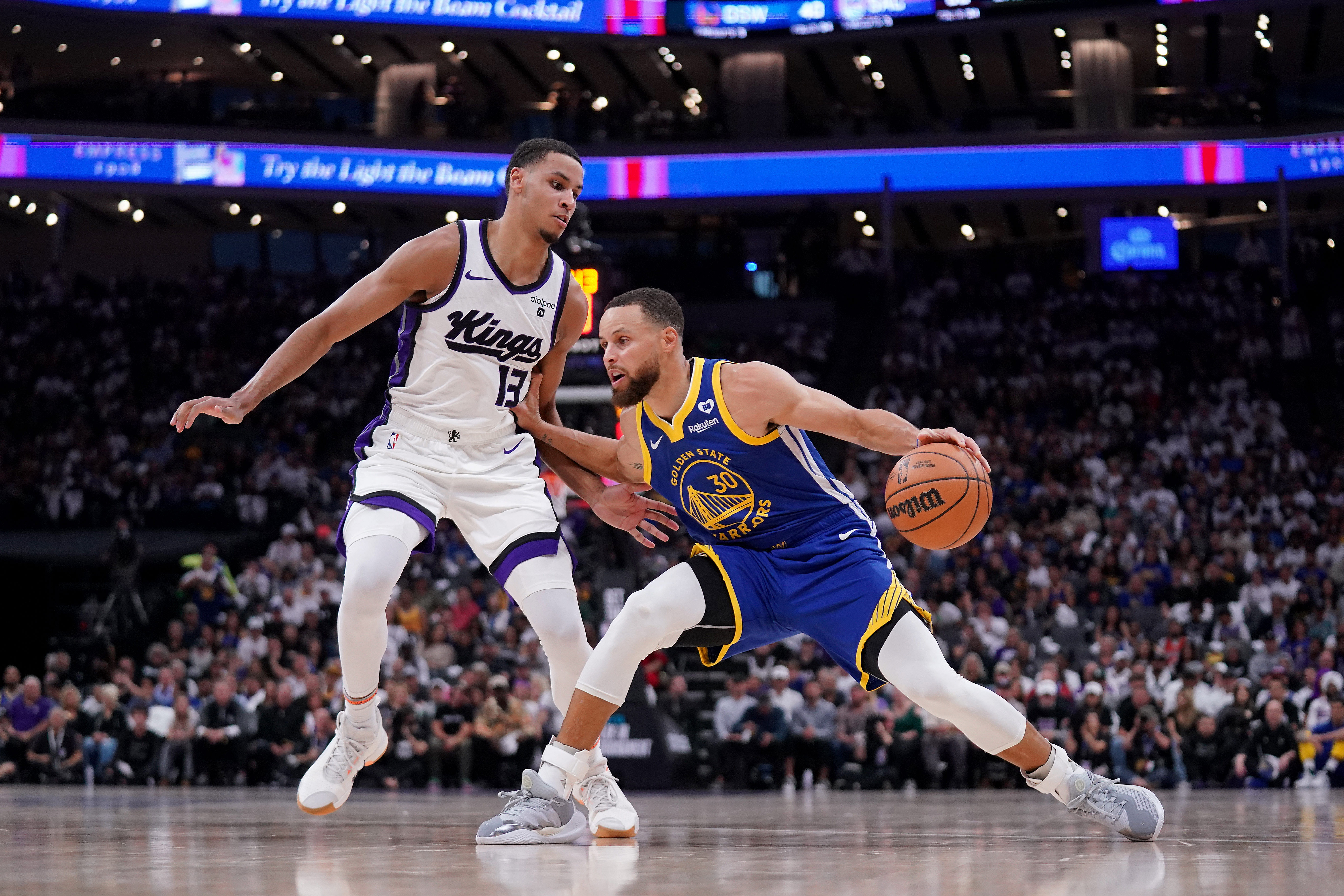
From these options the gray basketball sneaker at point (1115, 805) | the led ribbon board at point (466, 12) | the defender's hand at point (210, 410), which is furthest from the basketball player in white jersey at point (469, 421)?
the led ribbon board at point (466, 12)

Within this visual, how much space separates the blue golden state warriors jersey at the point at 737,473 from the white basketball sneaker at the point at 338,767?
1.42 m

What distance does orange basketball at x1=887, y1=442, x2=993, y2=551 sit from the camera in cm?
465

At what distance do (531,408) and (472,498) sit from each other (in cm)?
46

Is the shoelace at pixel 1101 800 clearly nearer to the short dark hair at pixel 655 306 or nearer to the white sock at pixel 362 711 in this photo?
the short dark hair at pixel 655 306

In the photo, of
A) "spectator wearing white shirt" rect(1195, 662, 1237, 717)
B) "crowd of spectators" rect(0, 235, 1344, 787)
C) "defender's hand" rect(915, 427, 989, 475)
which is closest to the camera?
"defender's hand" rect(915, 427, 989, 475)

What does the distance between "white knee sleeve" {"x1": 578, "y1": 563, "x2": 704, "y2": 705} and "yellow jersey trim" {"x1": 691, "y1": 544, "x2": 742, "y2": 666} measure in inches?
3.9

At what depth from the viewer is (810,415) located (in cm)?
479

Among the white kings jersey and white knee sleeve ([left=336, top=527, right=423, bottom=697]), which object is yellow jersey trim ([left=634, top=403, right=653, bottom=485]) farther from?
white knee sleeve ([left=336, top=527, right=423, bottom=697])

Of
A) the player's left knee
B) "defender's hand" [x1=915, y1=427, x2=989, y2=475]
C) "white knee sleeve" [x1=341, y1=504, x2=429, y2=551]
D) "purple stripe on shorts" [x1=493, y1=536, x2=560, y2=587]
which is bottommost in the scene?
the player's left knee

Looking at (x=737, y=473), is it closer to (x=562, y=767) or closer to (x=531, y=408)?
(x=531, y=408)

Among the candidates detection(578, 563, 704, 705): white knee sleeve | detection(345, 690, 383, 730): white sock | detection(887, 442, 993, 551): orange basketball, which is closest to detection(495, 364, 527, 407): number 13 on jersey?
detection(578, 563, 704, 705): white knee sleeve

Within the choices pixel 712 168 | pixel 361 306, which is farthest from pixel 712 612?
pixel 712 168

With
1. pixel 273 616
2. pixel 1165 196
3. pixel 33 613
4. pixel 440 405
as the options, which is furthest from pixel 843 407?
pixel 1165 196

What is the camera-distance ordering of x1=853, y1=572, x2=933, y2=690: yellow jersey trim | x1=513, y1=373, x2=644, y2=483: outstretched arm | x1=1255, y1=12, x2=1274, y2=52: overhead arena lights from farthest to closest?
x1=1255, y1=12, x2=1274, y2=52: overhead arena lights → x1=513, y1=373, x2=644, y2=483: outstretched arm → x1=853, y1=572, x2=933, y2=690: yellow jersey trim
